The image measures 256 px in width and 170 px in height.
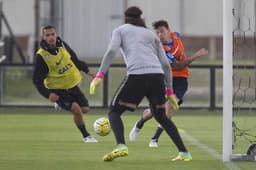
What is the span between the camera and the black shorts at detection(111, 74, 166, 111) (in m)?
12.9

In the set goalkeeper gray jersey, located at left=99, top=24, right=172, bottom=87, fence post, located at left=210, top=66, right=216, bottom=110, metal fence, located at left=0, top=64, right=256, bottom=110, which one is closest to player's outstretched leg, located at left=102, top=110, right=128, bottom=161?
goalkeeper gray jersey, located at left=99, top=24, right=172, bottom=87

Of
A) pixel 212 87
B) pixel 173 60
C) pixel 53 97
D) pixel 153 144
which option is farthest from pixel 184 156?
pixel 212 87

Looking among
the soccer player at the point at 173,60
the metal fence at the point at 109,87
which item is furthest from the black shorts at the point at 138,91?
the metal fence at the point at 109,87

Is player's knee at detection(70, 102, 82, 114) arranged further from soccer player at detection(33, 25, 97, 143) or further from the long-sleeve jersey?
the long-sleeve jersey

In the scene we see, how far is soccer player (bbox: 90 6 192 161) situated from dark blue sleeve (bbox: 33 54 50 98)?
120 inches

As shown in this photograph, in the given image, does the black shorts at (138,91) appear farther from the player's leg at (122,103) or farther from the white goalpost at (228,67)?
the white goalpost at (228,67)

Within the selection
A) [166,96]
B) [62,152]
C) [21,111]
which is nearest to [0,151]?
[62,152]

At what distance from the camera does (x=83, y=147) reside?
51.6 ft

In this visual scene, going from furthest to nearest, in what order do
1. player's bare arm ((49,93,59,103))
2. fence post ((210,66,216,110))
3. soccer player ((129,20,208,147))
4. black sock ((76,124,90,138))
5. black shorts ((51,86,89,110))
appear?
fence post ((210,66,216,110)) → black sock ((76,124,90,138)) → black shorts ((51,86,89,110)) → player's bare arm ((49,93,59,103)) → soccer player ((129,20,208,147))

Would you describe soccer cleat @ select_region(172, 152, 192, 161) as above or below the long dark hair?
below

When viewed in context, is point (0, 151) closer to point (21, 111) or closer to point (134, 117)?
point (134, 117)

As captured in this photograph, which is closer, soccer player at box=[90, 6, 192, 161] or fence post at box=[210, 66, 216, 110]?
soccer player at box=[90, 6, 192, 161]

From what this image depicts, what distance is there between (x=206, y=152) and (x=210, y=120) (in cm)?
773

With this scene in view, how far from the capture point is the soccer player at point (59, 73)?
15.9 metres
